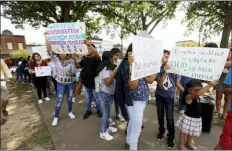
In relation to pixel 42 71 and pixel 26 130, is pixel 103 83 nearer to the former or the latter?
pixel 26 130

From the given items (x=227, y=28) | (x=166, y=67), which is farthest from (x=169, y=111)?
(x=227, y=28)

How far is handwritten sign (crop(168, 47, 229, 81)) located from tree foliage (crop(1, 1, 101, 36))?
8291mm

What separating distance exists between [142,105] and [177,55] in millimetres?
937

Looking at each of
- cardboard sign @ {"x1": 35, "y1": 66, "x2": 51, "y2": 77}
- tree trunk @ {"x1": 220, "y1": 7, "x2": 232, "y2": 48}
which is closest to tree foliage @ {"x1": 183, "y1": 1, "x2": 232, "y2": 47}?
tree trunk @ {"x1": 220, "y1": 7, "x2": 232, "y2": 48}

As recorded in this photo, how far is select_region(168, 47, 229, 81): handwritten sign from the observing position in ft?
6.90

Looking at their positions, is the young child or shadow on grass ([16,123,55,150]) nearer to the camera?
the young child

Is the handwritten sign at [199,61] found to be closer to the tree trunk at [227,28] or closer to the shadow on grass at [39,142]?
the shadow on grass at [39,142]

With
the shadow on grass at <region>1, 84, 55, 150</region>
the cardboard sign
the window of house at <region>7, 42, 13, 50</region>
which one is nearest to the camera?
the shadow on grass at <region>1, 84, 55, 150</region>

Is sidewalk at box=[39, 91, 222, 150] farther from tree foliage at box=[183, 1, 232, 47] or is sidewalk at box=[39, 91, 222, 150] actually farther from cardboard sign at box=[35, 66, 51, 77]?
tree foliage at box=[183, 1, 232, 47]

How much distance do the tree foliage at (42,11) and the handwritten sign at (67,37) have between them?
662cm

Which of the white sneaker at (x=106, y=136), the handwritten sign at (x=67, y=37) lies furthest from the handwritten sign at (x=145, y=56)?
the white sneaker at (x=106, y=136)

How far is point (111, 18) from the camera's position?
11906mm

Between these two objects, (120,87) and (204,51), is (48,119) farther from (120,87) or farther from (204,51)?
(204,51)

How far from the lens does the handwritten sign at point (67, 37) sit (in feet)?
10.1
